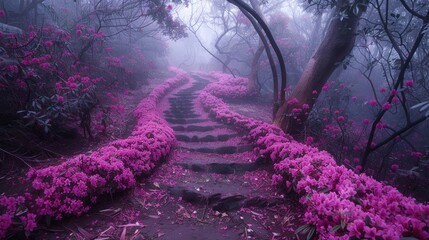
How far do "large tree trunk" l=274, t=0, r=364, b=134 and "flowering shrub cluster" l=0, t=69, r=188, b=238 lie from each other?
395 centimetres

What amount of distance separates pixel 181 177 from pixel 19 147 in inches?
126

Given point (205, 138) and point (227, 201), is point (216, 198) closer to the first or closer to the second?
point (227, 201)

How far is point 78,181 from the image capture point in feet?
11.1

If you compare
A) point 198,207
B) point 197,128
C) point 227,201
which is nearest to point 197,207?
point 198,207

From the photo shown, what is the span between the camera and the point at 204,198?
161 inches

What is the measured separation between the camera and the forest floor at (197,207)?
3258mm

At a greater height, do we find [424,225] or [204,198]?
[424,225]

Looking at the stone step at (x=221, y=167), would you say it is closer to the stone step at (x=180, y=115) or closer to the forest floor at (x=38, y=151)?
the forest floor at (x=38, y=151)

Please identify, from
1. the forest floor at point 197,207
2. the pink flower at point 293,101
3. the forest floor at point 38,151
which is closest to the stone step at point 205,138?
the forest floor at point 197,207

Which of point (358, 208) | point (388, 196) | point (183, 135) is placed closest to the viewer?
point (358, 208)

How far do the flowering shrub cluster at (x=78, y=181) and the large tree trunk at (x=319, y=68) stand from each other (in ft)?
13.0

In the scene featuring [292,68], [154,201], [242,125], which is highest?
[292,68]

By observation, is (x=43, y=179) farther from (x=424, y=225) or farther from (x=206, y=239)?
(x=424, y=225)

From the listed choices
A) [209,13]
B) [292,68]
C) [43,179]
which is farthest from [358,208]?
[209,13]
